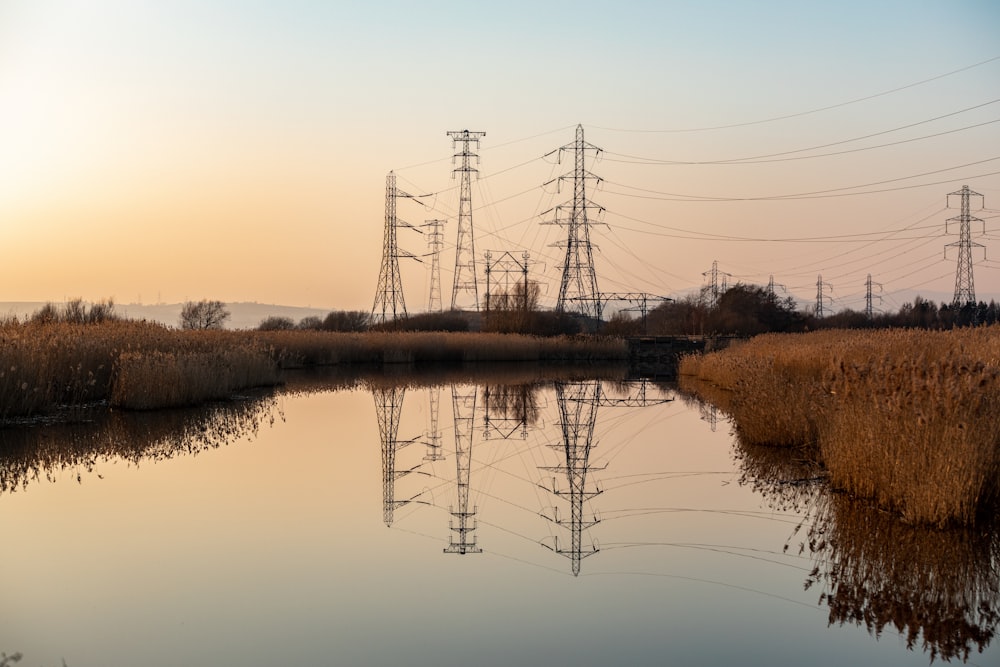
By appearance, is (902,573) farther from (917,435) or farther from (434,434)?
(434,434)

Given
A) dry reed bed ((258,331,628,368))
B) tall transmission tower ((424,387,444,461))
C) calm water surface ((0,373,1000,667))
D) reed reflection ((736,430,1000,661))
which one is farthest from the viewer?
dry reed bed ((258,331,628,368))

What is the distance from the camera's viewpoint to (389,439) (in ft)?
43.0

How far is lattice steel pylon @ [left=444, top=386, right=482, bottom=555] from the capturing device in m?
6.88

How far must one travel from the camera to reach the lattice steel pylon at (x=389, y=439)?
27.7ft

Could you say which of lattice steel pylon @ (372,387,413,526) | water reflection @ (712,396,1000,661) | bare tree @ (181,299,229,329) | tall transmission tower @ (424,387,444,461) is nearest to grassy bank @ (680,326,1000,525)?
water reflection @ (712,396,1000,661)

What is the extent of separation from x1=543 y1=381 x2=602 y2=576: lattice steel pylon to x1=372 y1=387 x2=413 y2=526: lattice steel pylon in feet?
5.28

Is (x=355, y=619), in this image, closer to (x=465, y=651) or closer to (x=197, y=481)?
(x=465, y=651)

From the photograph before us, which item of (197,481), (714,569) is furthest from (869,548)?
(197,481)

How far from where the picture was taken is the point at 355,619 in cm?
502

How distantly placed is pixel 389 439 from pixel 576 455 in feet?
9.99

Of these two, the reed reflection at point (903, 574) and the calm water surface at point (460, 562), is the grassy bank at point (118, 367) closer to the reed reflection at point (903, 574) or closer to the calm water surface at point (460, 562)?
the calm water surface at point (460, 562)

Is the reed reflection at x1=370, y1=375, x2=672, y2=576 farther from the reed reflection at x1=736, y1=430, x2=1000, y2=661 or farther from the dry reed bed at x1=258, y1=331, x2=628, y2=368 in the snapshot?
the dry reed bed at x1=258, y1=331, x2=628, y2=368

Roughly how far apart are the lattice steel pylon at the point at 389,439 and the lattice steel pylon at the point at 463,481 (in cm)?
61

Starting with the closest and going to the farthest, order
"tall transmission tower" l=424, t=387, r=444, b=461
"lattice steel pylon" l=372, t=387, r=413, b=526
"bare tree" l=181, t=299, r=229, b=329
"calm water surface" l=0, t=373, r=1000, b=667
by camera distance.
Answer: "calm water surface" l=0, t=373, r=1000, b=667, "lattice steel pylon" l=372, t=387, r=413, b=526, "tall transmission tower" l=424, t=387, r=444, b=461, "bare tree" l=181, t=299, r=229, b=329
